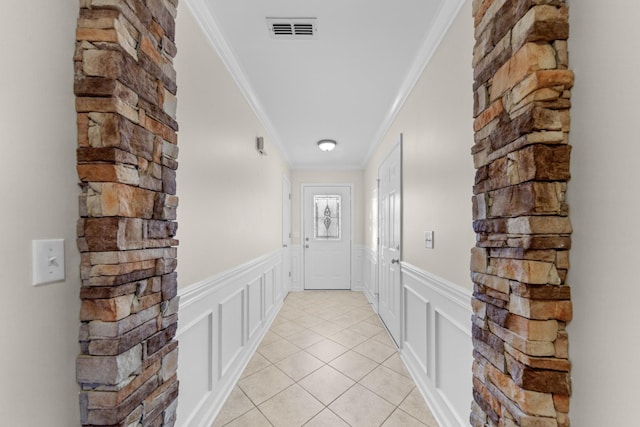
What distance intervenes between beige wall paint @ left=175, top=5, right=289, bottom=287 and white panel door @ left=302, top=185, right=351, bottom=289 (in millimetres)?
2563

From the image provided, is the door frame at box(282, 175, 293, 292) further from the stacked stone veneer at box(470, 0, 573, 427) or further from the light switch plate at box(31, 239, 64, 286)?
the stacked stone veneer at box(470, 0, 573, 427)

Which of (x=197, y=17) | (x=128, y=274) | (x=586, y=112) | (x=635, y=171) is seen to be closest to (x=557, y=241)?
(x=635, y=171)

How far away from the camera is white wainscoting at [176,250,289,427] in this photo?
4.86 ft

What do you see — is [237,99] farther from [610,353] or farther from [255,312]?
[610,353]

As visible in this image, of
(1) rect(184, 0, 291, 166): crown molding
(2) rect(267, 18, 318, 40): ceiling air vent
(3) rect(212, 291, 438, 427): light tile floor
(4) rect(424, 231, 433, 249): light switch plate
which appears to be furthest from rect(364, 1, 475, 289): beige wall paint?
(1) rect(184, 0, 291, 166): crown molding

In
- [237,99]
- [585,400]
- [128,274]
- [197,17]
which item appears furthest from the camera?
[237,99]

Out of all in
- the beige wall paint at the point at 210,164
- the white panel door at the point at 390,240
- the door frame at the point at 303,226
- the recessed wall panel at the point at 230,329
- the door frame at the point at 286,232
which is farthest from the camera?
the door frame at the point at 303,226

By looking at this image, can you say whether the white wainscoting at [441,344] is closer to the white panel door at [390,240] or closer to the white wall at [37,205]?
the white panel door at [390,240]

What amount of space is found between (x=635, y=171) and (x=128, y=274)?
130cm

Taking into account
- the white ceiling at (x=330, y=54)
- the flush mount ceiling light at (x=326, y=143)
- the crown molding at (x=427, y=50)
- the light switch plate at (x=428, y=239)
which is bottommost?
the light switch plate at (x=428, y=239)

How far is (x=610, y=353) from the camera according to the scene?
661mm

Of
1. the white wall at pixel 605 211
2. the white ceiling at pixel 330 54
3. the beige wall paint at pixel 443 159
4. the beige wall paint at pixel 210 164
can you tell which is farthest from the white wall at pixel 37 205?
the beige wall paint at pixel 443 159

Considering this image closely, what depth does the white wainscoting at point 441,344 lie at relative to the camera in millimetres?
1483

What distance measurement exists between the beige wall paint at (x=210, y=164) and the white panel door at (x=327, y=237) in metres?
2.56
